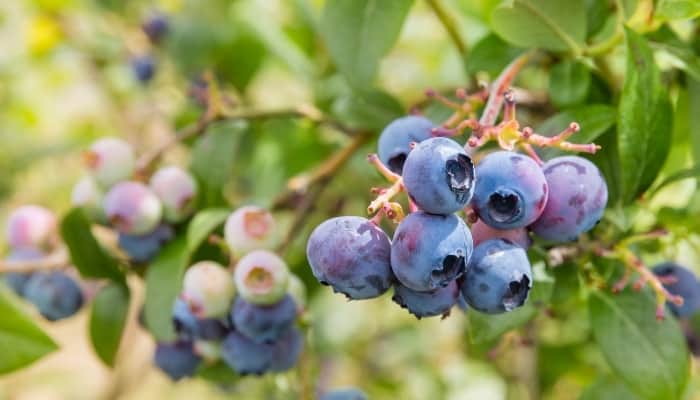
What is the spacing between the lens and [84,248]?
3.92 ft

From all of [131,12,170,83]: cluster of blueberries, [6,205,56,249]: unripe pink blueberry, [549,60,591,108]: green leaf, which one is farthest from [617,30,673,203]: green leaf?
[131,12,170,83]: cluster of blueberries

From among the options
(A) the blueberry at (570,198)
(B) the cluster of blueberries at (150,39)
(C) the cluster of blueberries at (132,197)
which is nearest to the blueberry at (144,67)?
(B) the cluster of blueberries at (150,39)

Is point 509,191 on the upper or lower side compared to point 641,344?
upper

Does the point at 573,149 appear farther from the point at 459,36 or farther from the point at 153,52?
the point at 153,52

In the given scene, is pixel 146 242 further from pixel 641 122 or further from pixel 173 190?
pixel 641 122

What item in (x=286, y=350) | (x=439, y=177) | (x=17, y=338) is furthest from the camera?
(x=286, y=350)

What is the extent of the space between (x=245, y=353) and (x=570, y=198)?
521 mm

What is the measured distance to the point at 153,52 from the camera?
2.16 metres

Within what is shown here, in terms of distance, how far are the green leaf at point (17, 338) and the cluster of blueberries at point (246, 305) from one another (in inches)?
6.9

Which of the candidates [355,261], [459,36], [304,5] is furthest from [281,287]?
[304,5]

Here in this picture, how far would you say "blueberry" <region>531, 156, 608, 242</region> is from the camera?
0.75 meters

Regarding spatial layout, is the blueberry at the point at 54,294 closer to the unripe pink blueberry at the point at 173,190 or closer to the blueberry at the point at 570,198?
the unripe pink blueberry at the point at 173,190

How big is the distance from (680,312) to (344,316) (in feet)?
3.11

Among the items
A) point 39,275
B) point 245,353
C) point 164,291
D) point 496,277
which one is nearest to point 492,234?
point 496,277
